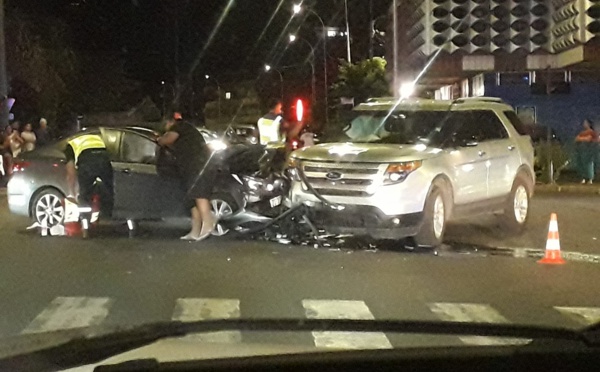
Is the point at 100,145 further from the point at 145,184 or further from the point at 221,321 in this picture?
the point at 221,321

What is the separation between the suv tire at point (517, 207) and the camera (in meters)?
16.3

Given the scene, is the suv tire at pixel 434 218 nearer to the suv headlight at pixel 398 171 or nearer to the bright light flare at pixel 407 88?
the suv headlight at pixel 398 171

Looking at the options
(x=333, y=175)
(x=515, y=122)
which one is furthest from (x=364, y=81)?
(x=333, y=175)

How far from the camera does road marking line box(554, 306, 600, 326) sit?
9492 mm

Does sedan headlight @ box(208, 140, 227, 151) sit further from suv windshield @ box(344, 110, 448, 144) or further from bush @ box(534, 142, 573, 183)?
bush @ box(534, 142, 573, 183)

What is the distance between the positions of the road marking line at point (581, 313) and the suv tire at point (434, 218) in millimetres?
3972

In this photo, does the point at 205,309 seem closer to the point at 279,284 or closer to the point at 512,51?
the point at 279,284

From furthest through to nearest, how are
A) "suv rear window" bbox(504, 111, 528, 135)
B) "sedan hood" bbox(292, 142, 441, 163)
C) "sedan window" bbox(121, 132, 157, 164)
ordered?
"suv rear window" bbox(504, 111, 528, 135), "sedan window" bbox(121, 132, 157, 164), "sedan hood" bbox(292, 142, 441, 163)

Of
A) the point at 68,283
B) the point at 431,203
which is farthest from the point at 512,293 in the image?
the point at 68,283

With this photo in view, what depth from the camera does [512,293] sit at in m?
10.9

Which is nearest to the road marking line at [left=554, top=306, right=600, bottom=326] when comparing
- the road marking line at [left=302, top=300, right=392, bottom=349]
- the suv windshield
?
the road marking line at [left=302, top=300, right=392, bottom=349]

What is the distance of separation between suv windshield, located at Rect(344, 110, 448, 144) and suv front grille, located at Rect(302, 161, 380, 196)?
125 centimetres

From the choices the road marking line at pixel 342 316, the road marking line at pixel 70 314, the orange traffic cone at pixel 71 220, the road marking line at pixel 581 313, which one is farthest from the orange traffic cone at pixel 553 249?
the orange traffic cone at pixel 71 220

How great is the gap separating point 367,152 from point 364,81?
2744cm
